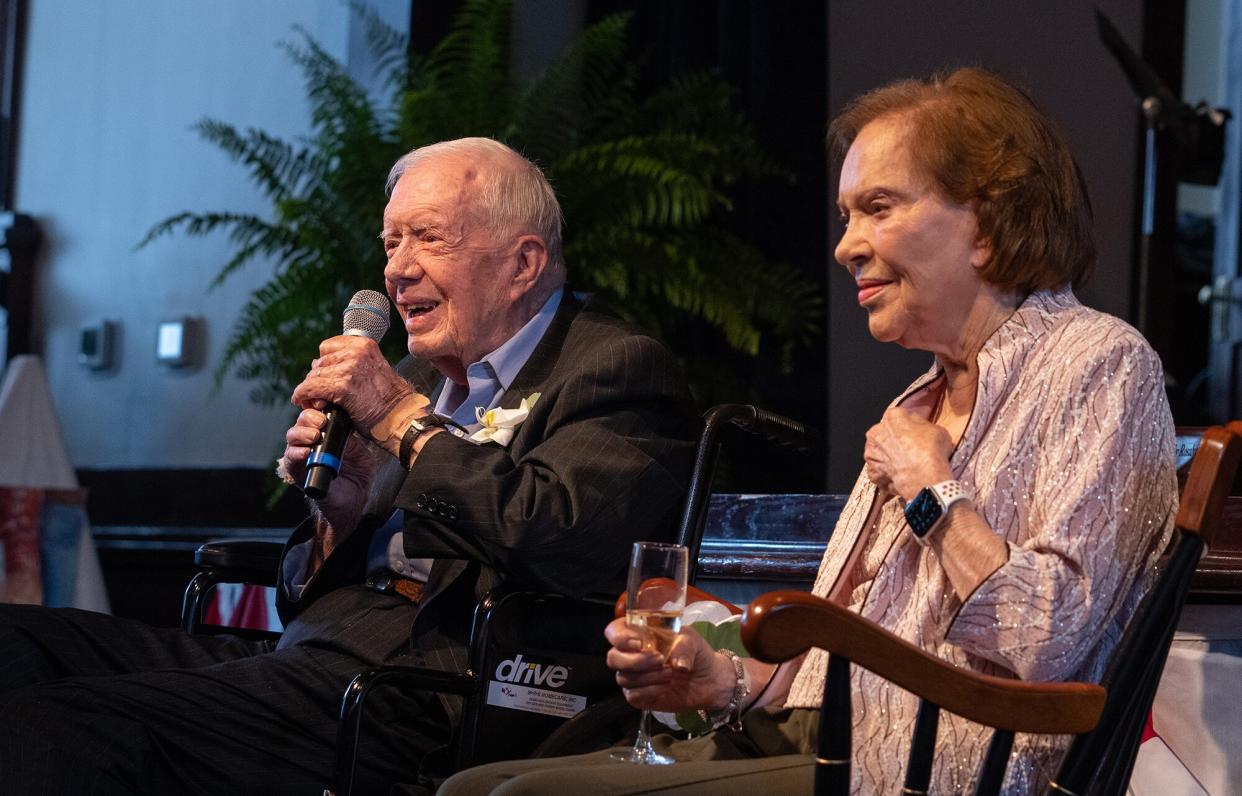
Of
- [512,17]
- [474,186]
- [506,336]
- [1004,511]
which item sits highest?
[512,17]

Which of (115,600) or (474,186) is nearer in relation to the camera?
(474,186)

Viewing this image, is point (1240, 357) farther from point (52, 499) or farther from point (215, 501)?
point (52, 499)

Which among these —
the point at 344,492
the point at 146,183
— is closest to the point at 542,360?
the point at 344,492

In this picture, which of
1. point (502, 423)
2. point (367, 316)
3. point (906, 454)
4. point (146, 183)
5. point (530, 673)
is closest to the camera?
point (906, 454)

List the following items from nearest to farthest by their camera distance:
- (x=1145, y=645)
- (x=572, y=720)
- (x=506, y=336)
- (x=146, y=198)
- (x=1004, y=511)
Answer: (x=1145, y=645) < (x=1004, y=511) < (x=572, y=720) < (x=506, y=336) < (x=146, y=198)

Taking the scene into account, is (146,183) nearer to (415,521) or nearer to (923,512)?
(415,521)

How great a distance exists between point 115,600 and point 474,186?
346cm

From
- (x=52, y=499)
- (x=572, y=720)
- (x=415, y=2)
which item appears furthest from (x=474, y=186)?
(x=52, y=499)

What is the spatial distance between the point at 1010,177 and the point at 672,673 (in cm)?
72

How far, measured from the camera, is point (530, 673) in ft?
6.62

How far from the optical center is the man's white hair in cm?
247

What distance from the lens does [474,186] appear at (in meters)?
2.48

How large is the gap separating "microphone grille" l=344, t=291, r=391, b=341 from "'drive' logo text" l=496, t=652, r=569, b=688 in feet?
2.10

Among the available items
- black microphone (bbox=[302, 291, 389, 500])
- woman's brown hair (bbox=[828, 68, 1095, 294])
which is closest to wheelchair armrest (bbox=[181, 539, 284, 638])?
black microphone (bbox=[302, 291, 389, 500])
